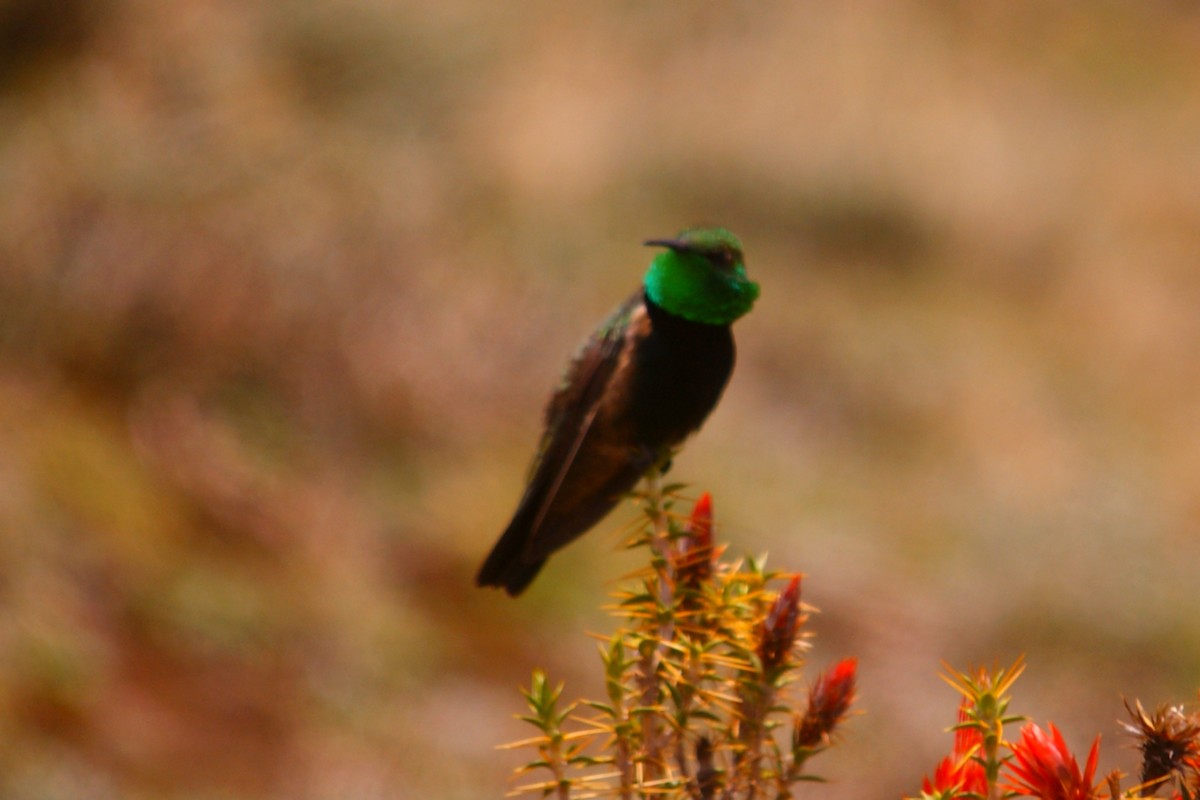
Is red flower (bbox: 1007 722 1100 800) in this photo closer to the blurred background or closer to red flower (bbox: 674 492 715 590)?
red flower (bbox: 674 492 715 590)

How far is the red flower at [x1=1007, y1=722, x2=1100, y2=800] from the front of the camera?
137 cm

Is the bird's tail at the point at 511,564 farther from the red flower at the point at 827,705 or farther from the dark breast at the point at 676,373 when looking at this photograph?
the red flower at the point at 827,705

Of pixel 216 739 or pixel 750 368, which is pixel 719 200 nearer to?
pixel 750 368

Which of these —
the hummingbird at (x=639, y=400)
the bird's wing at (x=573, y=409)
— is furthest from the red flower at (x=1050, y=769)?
the bird's wing at (x=573, y=409)

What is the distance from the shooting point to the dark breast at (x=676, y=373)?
8.41ft

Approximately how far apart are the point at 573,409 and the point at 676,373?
0.29m

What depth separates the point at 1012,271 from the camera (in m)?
10.6

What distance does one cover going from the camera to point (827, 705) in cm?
166

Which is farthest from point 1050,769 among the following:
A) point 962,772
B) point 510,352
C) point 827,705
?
point 510,352

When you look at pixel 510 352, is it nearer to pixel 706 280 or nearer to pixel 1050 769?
pixel 706 280

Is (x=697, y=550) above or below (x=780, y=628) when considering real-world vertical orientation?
above

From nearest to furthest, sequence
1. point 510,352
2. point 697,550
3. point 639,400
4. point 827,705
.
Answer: point 827,705
point 697,550
point 639,400
point 510,352

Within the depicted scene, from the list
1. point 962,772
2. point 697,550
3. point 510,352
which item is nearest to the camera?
point 962,772

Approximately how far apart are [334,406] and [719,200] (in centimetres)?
497
